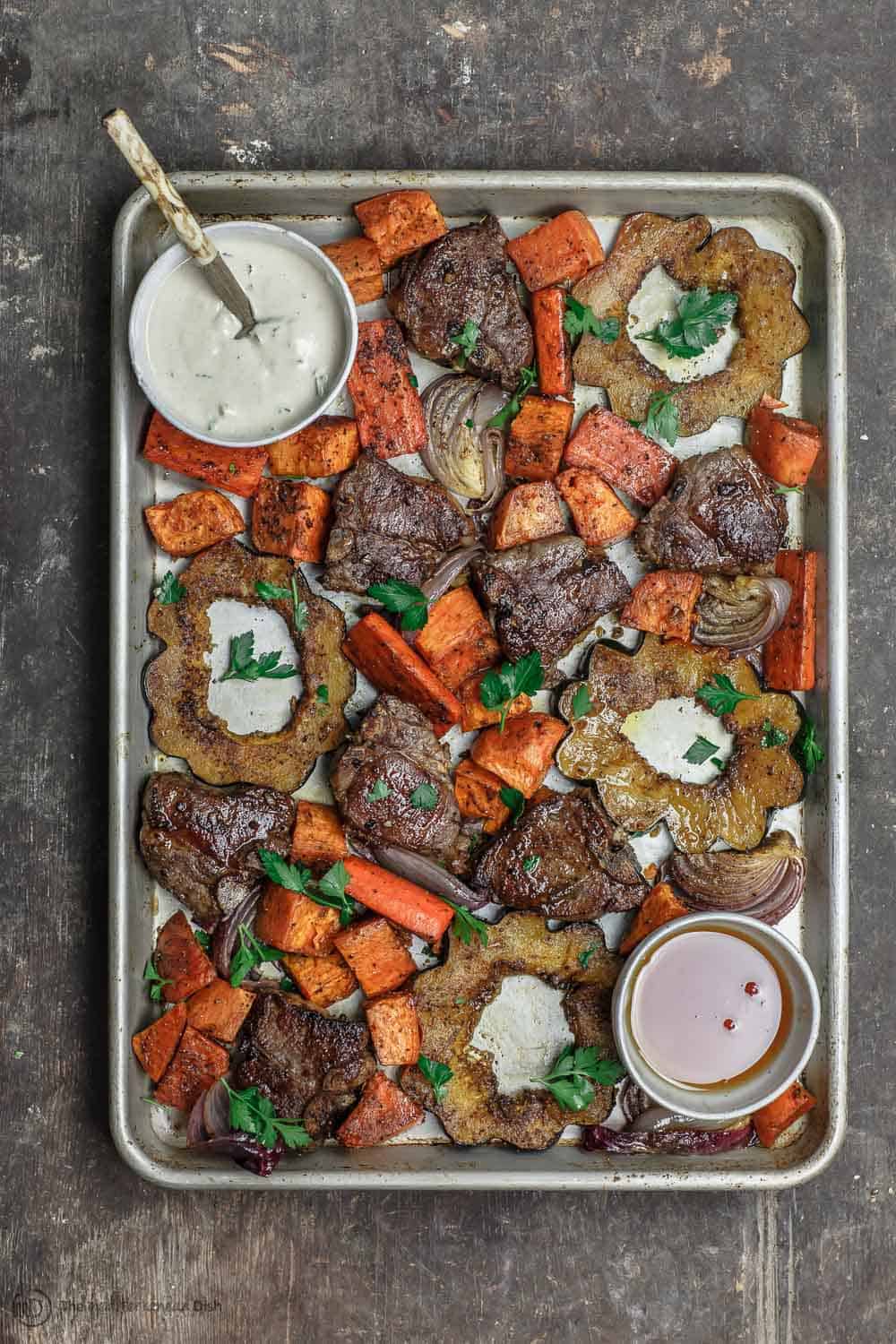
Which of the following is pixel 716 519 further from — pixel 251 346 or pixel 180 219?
pixel 180 219

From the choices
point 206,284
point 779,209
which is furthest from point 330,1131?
point 779,209

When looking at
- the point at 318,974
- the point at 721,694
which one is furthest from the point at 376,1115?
the point at 721,694

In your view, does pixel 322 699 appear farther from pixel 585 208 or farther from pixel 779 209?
pixel 779 209

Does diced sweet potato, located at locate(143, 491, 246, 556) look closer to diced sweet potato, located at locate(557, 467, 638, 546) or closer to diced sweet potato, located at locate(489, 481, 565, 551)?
diced sweet potato, located at locate(489, 481, 565, 551)

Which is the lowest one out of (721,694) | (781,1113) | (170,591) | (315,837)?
(781,1113)

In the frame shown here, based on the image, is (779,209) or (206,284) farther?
(779,209)

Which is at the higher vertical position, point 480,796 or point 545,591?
point 545,591

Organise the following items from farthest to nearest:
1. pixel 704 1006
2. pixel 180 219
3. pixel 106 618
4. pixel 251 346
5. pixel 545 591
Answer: pixel 106 618 < pixel 545 591 < pixel 704 1006 < pixel 251 346 < pixel 180 219
